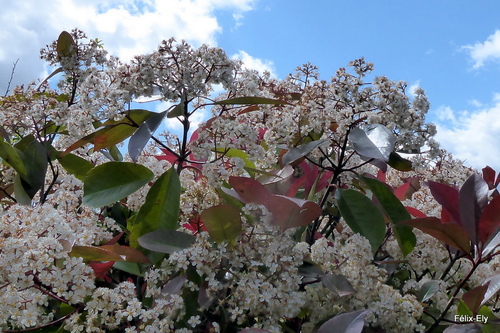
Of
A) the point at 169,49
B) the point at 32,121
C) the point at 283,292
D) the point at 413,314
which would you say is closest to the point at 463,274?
the point at 413,314

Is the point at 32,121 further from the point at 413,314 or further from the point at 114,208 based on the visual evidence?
the point at 413,314

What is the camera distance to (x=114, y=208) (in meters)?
1.75

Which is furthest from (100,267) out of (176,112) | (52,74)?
(52,74)

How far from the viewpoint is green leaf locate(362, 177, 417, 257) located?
4.42 feet

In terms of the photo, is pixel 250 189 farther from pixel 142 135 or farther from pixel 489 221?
pixel 489 221

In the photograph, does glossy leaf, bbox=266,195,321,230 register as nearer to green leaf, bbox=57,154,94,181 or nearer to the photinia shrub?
the photinia shrub

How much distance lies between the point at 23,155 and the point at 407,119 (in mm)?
1269

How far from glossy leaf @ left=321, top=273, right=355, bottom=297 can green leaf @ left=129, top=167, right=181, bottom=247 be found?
16.3 inches

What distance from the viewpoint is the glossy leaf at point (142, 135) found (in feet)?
4.27

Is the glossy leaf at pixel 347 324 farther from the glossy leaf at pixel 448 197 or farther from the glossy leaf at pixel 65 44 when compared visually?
the glossy leaf at pixel 65 44

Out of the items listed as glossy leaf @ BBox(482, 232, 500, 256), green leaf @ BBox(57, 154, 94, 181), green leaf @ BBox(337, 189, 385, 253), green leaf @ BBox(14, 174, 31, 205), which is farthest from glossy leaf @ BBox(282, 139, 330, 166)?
green leaf @ BBox(14, 174, 31, 205)

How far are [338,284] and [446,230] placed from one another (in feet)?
0.99

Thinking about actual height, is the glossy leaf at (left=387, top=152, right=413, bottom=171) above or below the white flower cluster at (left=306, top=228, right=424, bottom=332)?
above

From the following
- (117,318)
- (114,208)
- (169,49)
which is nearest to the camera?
(117,318)
